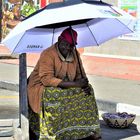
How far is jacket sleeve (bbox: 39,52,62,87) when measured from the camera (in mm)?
5535

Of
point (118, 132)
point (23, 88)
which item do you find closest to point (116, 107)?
point (118, 132)

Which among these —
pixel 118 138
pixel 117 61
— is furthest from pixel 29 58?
pixel 118 138

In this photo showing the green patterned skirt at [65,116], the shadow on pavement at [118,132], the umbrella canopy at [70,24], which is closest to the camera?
the umbrella canopy at [70,24]

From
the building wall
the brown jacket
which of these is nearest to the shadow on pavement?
the brown jacket

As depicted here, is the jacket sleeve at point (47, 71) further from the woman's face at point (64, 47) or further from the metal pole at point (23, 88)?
the metal pole at point (23, 88)

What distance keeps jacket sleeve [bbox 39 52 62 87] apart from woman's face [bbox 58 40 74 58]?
15 cm

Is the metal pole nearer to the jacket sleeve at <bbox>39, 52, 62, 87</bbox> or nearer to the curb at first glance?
the jacket sleeve at <bbox>39, 52, 62, 87</bbox>

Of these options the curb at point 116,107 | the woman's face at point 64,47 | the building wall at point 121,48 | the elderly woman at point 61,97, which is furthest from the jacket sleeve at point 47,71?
the building wall at point 121,48

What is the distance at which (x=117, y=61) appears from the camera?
1384 centimetres

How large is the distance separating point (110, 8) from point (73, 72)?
85 centimetres

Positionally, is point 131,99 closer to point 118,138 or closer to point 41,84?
point 118,138

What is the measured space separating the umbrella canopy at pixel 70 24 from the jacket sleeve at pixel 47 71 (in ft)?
1.27

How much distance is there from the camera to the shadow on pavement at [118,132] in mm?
6633

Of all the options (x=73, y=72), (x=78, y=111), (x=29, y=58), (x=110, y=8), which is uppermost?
(x=110, y=8)
